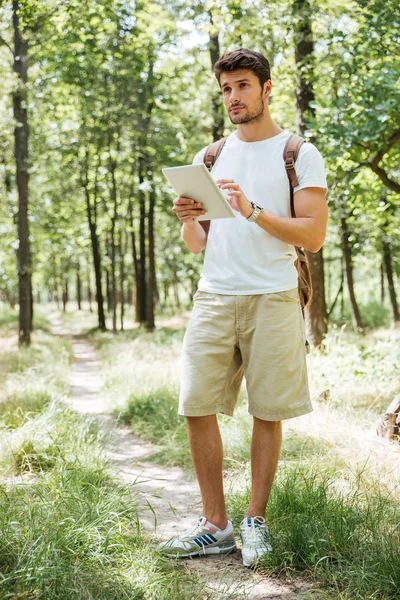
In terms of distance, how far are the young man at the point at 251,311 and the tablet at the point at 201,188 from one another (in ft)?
0.19

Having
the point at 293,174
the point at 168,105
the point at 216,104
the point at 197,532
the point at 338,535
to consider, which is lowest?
the point at 197,532

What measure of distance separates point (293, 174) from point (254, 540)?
6.23 feet

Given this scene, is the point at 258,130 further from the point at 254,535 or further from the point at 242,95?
the point at 254,535

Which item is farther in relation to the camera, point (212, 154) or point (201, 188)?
Result: point (212, 154)

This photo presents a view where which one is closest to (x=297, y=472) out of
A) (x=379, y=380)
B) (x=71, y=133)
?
(x=379, y=380)

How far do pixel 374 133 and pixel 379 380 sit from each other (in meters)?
2.73

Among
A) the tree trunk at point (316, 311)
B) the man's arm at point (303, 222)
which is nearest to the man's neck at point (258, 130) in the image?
the man's arm at point (303, 222)

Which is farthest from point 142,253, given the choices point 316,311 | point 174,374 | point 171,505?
point 171,505

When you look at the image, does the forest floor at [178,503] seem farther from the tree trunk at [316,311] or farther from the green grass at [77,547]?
the tree trunk at [316,311]

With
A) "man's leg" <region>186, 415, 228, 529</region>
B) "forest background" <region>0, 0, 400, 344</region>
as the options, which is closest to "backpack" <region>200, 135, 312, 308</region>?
"man's leg" <region>186, 415, 228, 529</region>

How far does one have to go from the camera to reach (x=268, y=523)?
3.24 m

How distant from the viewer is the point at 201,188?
9.24 feet

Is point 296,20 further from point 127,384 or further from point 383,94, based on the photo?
point 127,384

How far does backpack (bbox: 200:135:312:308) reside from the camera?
3.00m
